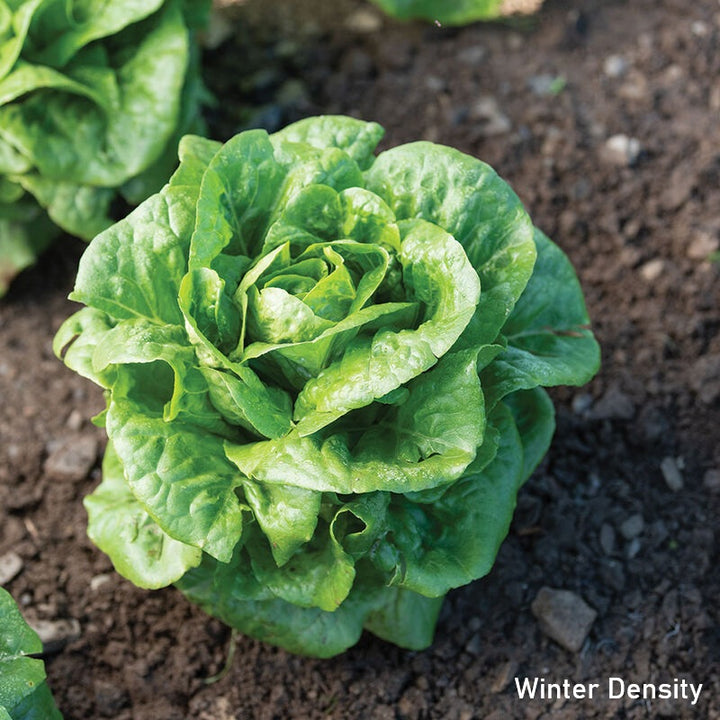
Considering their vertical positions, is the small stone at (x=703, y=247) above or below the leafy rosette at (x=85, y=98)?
below

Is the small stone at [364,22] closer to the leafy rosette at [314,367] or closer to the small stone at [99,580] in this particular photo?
the leafy rosette at [314,367]

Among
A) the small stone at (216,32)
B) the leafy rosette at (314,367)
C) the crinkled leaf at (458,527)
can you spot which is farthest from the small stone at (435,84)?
the crinkled leaf at (458,527)

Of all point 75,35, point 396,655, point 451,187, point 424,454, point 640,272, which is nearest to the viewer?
point 424,454

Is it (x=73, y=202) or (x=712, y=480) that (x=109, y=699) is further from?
(x=712, y=480)

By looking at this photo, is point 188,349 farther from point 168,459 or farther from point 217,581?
point 217,581

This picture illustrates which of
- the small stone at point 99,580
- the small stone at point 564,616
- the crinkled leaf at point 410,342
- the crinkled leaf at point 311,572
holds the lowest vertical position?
the small stone at point 99,580

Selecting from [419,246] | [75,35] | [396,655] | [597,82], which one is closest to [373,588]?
[396,655]

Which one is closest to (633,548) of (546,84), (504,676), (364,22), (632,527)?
(632,527)
